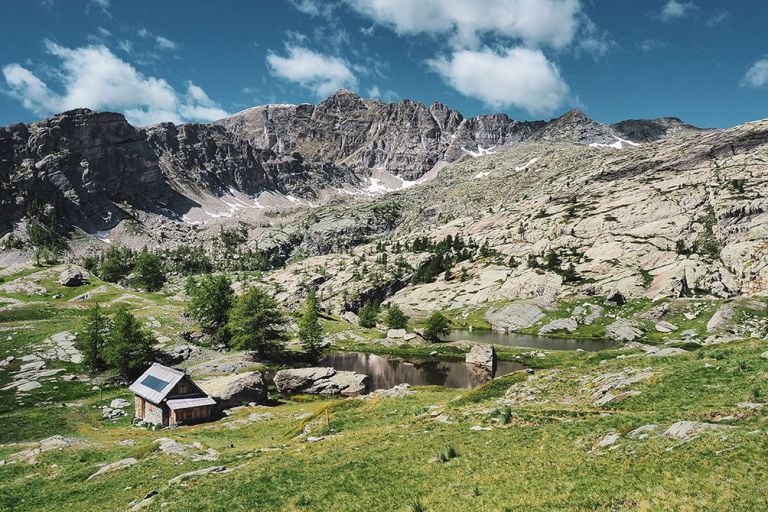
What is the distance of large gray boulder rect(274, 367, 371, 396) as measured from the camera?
7494 centimetres

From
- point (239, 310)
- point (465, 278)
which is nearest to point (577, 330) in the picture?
point (465, 278)

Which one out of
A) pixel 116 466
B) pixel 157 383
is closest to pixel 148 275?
pixel 157 383

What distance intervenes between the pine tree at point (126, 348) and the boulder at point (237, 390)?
1521 cm

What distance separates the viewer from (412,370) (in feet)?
300

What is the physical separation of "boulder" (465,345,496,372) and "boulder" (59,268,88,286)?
366 ft

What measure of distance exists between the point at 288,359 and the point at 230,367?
50.7 ft

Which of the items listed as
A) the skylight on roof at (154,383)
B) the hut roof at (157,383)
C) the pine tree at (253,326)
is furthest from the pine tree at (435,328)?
the skylight on roof at (154,383)

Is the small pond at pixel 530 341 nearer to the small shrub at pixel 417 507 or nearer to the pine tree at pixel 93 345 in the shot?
the pine tree at pixel 93 345

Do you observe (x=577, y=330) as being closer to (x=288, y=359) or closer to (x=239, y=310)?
(x=288, y=359)

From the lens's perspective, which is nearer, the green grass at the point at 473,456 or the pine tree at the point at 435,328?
the green grass at the point at 473,456

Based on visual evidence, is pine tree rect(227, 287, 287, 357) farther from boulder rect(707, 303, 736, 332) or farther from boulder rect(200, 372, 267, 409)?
boulder rect(707, 303, 736, 332)

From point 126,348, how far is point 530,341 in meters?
96.0

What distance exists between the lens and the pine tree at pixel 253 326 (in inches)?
3575

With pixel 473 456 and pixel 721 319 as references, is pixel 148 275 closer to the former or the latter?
pixel 473 456
